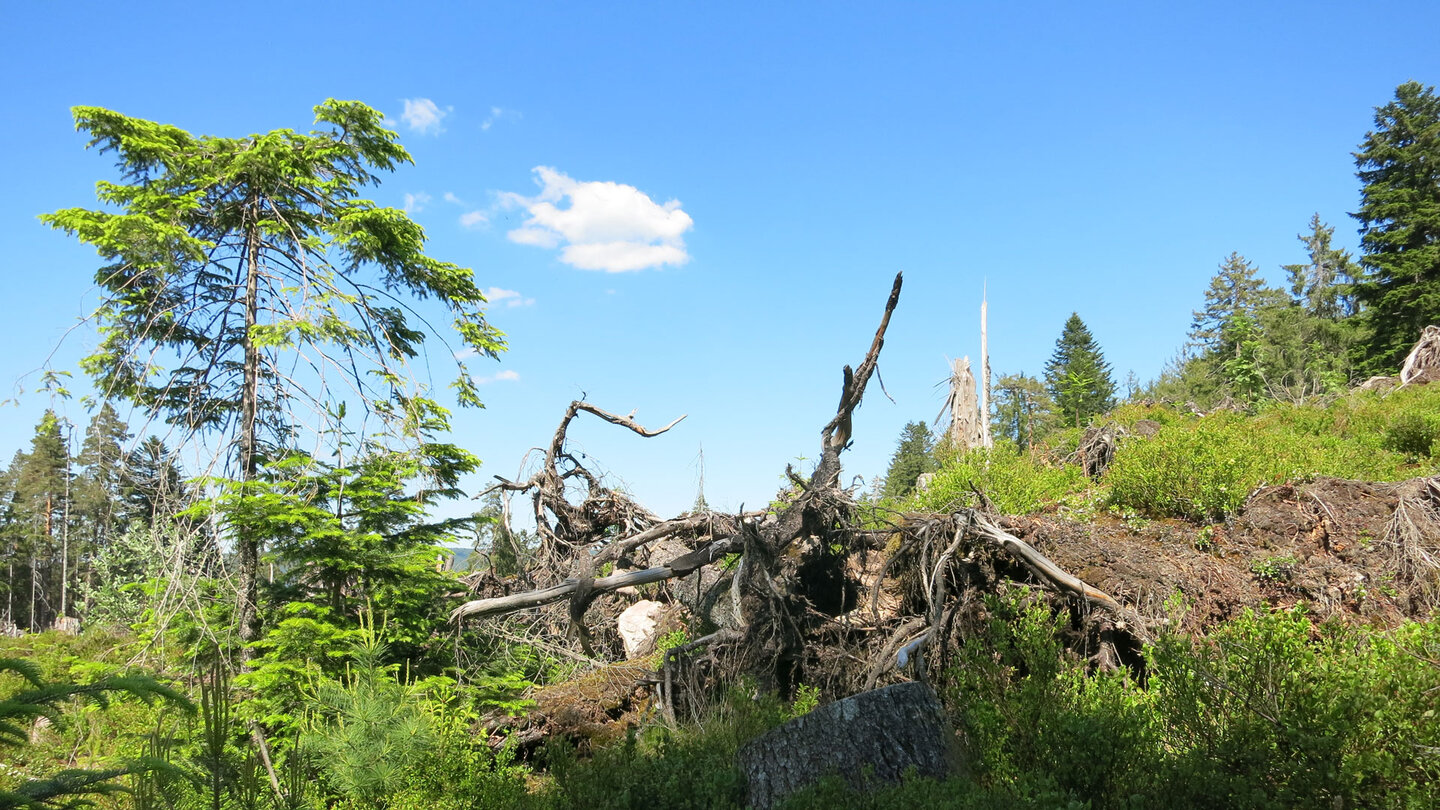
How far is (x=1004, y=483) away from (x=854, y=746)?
692 centimetres

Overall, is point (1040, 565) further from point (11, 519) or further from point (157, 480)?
point (11, 519)

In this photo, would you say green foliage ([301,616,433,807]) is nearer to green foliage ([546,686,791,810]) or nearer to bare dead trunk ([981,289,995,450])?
green foliage ([546,686,791,810])

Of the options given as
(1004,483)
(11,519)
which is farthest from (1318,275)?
(11,519)

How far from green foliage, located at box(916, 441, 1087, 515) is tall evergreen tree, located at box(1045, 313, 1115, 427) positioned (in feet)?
77.8

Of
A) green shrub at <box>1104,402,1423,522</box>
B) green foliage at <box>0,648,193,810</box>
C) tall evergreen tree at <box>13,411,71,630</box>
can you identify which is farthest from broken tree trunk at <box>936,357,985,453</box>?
tall evergreen tree at <box>13,411,71,630</box>

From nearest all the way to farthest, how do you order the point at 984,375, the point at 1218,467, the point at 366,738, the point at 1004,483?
1. the point at 366,738
2. the point at 1218,467
3. the point at 1004,483
4. the point at 984,375

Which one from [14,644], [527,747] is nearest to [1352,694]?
[527,747]

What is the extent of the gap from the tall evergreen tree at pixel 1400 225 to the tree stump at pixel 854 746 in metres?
30.1

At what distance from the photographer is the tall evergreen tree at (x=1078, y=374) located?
34125 millimetres

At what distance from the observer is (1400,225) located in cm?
2780

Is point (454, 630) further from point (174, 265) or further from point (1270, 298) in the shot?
point (1270, 298)

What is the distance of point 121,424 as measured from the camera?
8.30 metres

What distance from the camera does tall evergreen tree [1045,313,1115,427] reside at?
112 ft

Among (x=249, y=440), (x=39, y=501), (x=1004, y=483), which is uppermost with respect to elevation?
(x=39, y=501)
